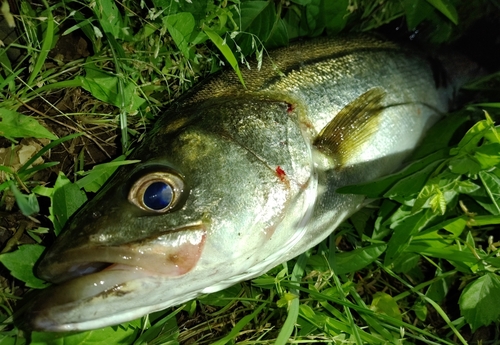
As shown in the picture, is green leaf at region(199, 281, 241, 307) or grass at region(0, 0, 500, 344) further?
green leaf at region(199, 281, 241, 307)

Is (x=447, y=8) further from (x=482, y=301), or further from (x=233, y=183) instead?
(x=233, y=183)

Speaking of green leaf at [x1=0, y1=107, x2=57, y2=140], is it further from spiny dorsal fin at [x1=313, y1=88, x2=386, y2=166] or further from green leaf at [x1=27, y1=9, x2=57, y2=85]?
spiny dorsal fin at [x1=313, y1=88, x2=386, y2=166]

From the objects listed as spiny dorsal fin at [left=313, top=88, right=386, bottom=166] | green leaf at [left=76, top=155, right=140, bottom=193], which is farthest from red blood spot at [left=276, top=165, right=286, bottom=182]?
green leaf at [left=76, top=155, right=140, bottom=193]

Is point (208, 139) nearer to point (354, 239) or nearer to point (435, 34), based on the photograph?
point (354, 239)

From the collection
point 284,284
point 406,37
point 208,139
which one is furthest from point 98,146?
point 406,37

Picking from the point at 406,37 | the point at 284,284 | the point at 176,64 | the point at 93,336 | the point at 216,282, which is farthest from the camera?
the point at 406,37

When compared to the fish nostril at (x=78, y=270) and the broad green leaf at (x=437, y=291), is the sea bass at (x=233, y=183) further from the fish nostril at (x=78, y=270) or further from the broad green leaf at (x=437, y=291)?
the broad green leaf at (x=437, y=291)
